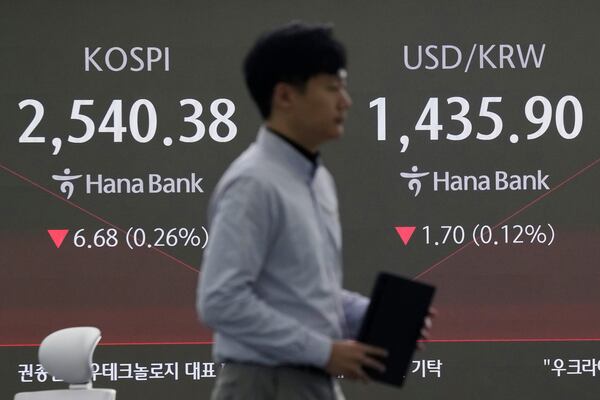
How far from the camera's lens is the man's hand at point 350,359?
2.27 meters

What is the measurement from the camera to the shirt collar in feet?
7.82

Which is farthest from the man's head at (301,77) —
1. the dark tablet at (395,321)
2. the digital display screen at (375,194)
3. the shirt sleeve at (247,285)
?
the digital display screen at (375,194)

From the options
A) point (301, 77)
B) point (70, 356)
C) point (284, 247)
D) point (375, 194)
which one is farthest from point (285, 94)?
point (375, 194)

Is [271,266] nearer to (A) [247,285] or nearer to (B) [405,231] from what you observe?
(A) [247,285]

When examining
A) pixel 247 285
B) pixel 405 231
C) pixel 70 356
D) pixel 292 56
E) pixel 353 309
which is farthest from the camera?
pixel 405 231

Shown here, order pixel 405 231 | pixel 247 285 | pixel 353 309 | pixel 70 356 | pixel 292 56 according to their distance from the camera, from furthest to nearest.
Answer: pixel 405 231
pixel 70 356
pixel 353 309
pixel 292 56
pixel 247 285

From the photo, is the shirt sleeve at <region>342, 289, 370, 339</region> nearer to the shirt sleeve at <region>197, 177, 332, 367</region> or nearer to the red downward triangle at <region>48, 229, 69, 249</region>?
the shirt sleeve at <region>197, 177, 332, 367</region>

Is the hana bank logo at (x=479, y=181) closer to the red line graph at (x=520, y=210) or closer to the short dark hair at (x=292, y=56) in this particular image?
the red line graph at (x=520, y=210)

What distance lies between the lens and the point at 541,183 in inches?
226

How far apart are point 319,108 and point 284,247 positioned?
28 cm

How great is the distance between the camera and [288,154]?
2.39 metres

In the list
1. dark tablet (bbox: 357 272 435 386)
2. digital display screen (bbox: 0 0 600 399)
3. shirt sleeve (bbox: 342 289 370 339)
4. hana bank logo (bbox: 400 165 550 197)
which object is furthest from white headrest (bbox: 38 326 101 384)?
hana bank logo (bbox: 400 165 550 197)

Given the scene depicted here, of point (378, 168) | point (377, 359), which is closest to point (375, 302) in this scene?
point (377, 359)

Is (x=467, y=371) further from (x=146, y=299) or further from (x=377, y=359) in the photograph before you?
(x=377, y=359)
